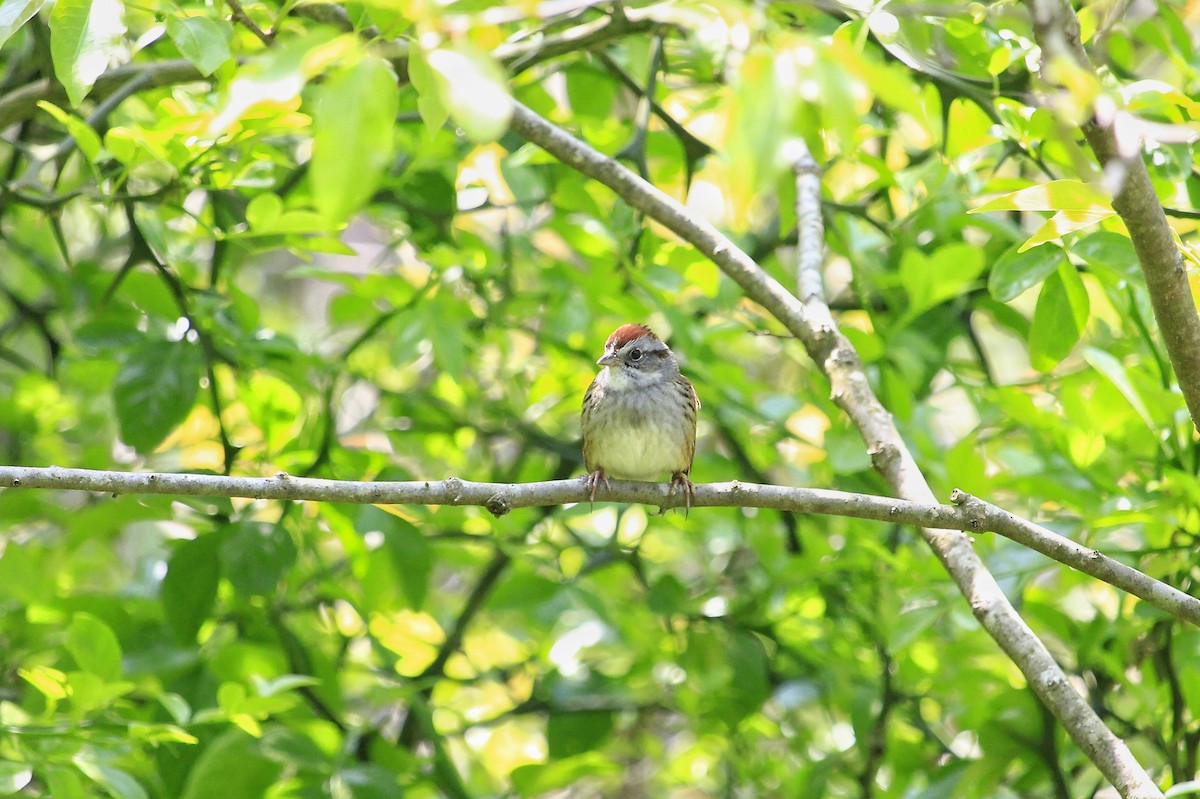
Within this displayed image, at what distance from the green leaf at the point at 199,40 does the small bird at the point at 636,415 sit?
1.67 m

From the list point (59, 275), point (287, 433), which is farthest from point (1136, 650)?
point (59, 275)

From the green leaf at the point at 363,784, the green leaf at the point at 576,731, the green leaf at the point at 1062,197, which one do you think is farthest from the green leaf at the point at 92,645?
the green leaf at the point at 1062,197

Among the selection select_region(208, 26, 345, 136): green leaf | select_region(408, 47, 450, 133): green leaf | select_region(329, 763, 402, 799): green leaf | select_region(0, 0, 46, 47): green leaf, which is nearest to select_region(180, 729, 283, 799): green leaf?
select_region(329, 763, 402, 799): green leaf

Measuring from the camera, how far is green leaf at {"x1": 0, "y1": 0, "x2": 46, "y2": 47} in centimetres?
191

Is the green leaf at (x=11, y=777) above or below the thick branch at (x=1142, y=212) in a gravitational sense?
below

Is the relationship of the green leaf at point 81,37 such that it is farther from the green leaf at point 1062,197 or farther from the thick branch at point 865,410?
the green leaf at point 1062,197

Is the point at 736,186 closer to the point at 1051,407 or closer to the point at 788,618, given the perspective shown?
the point at 1051,407

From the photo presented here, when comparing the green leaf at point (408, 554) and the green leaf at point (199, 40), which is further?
the green leaf at point (408, 554)

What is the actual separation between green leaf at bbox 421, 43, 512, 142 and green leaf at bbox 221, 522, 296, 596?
1.92 m

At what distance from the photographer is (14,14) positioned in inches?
76.5

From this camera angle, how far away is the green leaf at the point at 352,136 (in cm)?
122

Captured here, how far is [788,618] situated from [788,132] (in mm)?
2855

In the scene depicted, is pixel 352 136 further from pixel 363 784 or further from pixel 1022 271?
pixel 363 784

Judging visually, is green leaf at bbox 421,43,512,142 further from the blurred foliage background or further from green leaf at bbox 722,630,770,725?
green leaf at bbox 722,630,770,725
